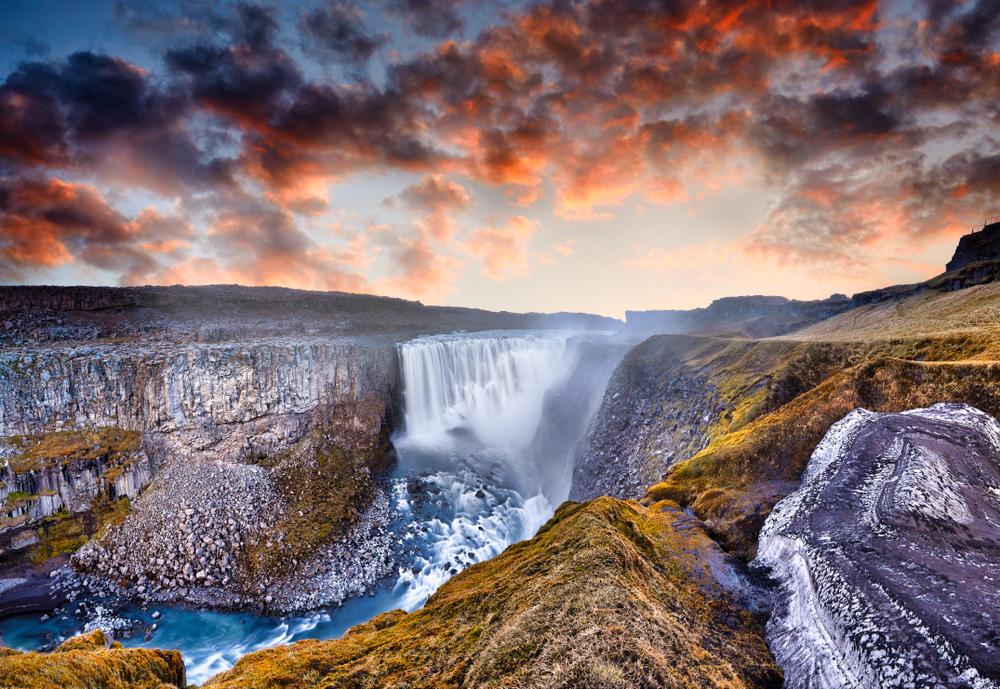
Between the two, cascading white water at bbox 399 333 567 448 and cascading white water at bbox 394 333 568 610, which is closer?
cascading white water at bbox 394 333 568 610

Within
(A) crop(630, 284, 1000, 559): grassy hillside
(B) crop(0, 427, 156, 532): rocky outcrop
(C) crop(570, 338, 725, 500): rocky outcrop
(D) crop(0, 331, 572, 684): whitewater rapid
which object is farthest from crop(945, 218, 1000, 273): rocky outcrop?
(B) crop(0, 427, 156, 532): rocky outcrop

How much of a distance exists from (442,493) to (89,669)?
76.3ft

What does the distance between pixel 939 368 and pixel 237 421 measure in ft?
108

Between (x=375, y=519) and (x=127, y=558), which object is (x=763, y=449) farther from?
(x=127, y=558)

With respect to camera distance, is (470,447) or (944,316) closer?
(944,316)

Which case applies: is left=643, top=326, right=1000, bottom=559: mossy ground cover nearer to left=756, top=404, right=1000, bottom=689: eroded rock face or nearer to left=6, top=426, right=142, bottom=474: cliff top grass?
left=756, top=404, right=1000, bottom=689: eroded rock face

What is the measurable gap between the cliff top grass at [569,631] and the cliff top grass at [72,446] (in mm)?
22081

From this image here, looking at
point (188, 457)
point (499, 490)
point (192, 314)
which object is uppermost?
point (192, 314)

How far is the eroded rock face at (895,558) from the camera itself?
3570mm

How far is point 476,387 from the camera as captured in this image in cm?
4534

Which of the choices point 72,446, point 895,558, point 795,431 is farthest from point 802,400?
point 72,446

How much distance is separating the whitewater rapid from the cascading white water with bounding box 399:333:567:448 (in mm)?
140

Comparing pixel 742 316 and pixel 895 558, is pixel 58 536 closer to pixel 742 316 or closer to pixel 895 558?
pixel 895 558

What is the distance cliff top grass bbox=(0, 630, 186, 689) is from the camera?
3.95 metres
